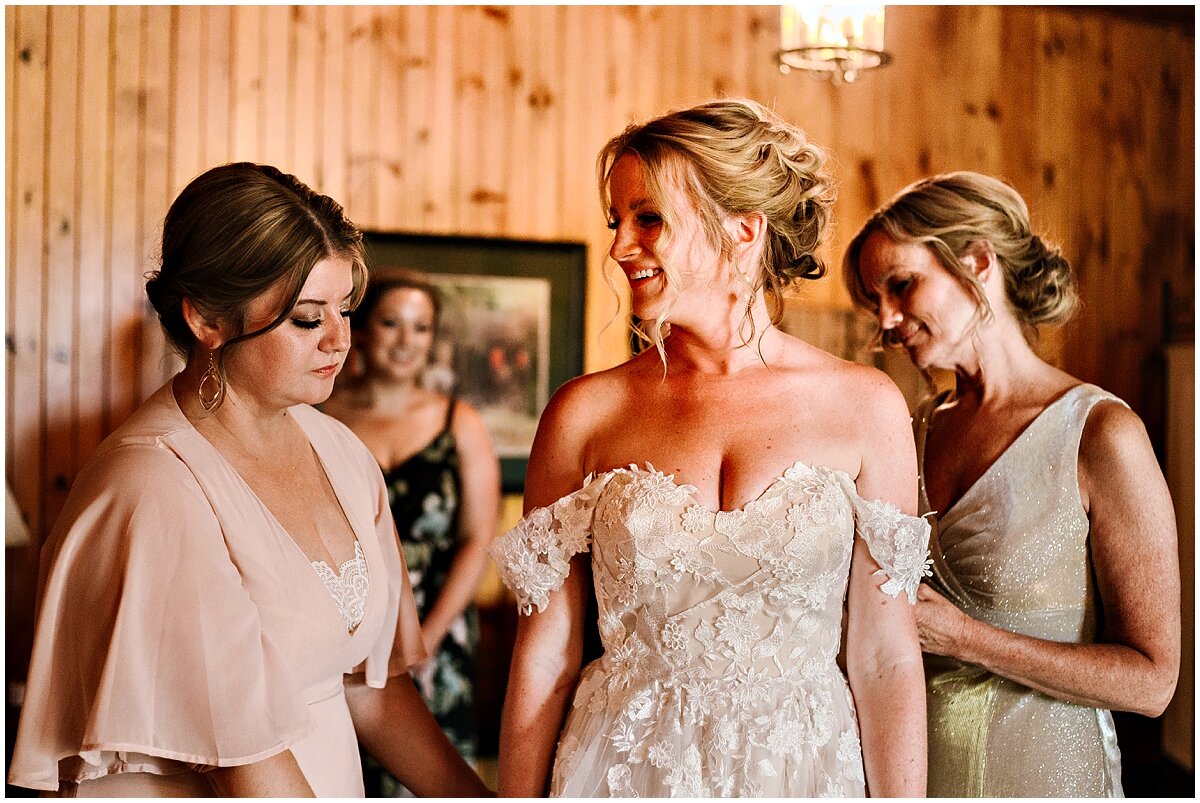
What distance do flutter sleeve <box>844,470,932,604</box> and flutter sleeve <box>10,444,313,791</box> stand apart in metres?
0.76

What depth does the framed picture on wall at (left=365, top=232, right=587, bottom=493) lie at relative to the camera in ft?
12.5

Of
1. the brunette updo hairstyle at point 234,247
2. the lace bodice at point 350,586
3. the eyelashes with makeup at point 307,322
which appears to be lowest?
the lace bodice at point 350,586

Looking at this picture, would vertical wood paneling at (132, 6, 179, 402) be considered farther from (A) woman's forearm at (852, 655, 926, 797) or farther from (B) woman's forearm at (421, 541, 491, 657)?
(A) woman's forearm at (852, 655, 926, 797)

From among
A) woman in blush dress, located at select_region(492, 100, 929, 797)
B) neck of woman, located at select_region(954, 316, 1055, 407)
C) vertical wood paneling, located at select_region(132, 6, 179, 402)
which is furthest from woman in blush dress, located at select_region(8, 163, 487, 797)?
vertical wood paneling, located at select_region(132, 6, 179, 402)

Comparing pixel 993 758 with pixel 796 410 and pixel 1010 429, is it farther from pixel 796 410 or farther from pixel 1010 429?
pixel 796 410

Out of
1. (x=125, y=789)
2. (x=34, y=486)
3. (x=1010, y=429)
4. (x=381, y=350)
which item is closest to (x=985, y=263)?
(x=1010, y=429)

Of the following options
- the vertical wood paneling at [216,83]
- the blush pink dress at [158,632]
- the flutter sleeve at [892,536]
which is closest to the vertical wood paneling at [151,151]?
the vertical wood paneling at [216,83]

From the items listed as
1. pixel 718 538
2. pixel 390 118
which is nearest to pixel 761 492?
pixel 718 538

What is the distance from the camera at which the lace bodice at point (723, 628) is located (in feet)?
4.76

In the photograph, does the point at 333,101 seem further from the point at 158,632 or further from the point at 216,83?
the point at 158,632

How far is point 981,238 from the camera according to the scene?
1.86 m

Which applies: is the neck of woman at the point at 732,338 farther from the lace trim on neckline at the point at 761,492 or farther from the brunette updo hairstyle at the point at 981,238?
the brunette updo hairstyle at the point at 981,238

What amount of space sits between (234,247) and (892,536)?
0.88 m

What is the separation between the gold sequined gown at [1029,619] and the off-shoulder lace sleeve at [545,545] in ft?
2.18
